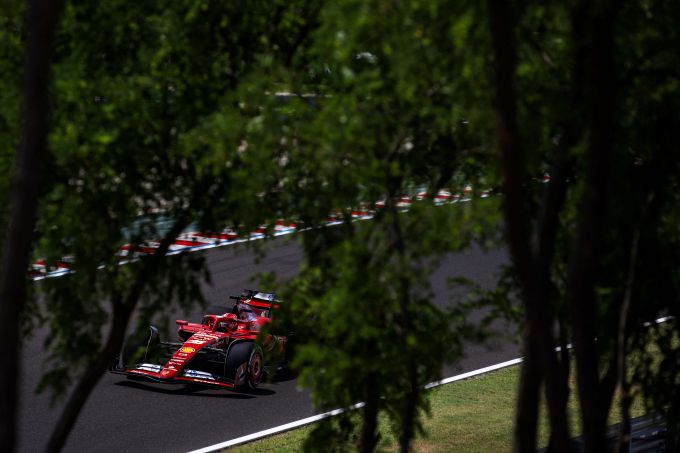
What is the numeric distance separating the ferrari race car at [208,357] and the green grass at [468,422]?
4.88ft

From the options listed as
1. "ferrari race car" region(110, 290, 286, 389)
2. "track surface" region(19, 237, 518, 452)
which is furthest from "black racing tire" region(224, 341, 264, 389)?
"track surface" region(19, 237, 518, 452)

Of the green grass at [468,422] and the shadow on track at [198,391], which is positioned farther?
the shadow on track at [198,391]

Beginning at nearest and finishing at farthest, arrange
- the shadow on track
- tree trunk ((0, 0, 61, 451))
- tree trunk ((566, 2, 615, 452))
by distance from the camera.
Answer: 1. tree trunk ((0, 0, 61, 451))
2. tree trunk ((566, 2, 615, 452))
3. the shadow on track

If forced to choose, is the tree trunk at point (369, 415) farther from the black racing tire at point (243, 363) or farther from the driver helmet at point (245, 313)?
the driver helmet at point (245, 313)

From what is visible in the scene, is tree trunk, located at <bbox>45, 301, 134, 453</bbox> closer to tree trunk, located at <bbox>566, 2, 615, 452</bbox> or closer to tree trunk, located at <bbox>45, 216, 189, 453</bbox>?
tree trunk, located at <bbox>45, 216, 189, 453</bbox>

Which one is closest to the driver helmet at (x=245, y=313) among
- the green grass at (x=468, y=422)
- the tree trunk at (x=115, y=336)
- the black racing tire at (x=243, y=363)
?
the black racing tire at (x=243, y=363)

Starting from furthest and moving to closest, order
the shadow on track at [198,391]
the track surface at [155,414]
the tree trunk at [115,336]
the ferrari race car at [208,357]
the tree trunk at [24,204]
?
the shadow on track at [198,391], the ferrari race car at [208,357], the track surface at [155,414], the tree trunk at [115,336], the tree trunk at [24,204]

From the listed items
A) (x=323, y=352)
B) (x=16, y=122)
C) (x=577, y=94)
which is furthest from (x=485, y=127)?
(x=16, y=122)

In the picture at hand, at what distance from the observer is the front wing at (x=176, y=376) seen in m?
14.8

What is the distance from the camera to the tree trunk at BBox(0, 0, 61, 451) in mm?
6320

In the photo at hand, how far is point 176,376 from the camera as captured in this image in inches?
579

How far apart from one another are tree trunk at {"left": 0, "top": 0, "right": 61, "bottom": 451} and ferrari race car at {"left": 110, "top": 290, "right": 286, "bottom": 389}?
316 inches

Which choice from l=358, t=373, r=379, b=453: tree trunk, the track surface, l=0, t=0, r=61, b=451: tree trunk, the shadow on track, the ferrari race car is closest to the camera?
l=0, t=0, r=61, b=451: tree trunk

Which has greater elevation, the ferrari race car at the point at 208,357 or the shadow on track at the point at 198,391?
the ferrari race car at the point at 208,357
